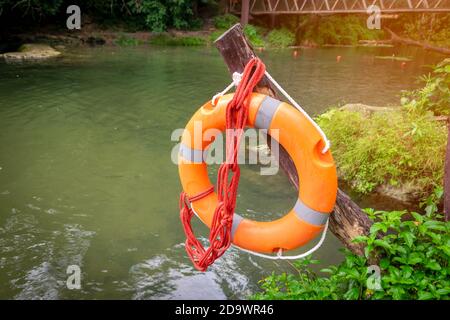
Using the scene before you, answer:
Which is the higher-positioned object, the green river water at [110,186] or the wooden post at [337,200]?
the wooden post at [337,200]

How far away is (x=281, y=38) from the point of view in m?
18.6

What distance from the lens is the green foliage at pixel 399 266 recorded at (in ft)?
6.17

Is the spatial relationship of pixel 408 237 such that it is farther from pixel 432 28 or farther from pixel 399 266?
pixel 432 28

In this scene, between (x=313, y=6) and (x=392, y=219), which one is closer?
(x=392, y=219)

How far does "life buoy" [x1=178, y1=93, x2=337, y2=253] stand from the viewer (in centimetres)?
183

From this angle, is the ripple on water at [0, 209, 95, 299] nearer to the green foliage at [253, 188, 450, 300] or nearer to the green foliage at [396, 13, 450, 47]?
the green foliage at [253, 188, 450, 300]

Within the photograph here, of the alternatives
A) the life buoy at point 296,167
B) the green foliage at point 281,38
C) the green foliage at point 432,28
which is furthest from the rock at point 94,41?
the life buoy at point 296,167

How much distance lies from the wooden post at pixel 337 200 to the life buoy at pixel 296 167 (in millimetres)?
182

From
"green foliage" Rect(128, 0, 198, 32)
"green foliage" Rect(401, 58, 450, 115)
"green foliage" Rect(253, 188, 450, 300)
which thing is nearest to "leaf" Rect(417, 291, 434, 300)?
"green foliage" Rect(253, 188, 450, 300)

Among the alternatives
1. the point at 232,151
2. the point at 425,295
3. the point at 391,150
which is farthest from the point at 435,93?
the point at 232,151

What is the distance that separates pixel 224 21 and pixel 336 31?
5949 mm

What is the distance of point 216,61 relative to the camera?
13484mm

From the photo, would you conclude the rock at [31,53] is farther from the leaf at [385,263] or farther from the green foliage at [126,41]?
the leaf at [385,263]

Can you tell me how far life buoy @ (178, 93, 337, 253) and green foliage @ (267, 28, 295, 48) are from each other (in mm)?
17085
